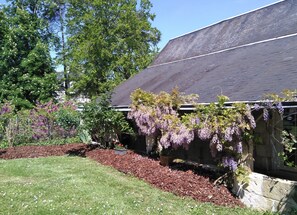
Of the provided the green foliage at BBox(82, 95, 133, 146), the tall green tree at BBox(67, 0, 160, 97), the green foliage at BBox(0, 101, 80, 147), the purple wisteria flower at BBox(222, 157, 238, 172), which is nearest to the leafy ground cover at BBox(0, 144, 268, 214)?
the purple wisteria flower at BBox(222, 157, 238, 172)

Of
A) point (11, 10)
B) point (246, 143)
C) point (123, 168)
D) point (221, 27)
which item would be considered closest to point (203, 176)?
point (246, 143)

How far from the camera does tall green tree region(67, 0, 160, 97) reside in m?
22.7

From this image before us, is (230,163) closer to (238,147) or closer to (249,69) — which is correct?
(238,147)

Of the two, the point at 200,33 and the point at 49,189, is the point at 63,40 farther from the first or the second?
the point at 49,189

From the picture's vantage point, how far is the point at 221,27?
1382 cm

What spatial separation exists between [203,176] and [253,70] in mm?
3118

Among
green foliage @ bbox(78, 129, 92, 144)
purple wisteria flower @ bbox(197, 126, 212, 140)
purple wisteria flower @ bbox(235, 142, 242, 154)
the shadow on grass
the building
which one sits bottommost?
the shadow on grass

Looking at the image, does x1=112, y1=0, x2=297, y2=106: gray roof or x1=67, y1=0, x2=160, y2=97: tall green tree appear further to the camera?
x1=67, y1=0, x2=160, y2=97: tall green tree

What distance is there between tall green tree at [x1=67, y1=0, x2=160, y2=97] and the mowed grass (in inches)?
563

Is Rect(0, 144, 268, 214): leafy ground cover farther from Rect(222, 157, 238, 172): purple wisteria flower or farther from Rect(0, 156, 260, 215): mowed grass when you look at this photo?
Rect(222, 157, 238, 172): purple wisteria flower

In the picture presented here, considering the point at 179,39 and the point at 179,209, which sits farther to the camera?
the point at 179,39

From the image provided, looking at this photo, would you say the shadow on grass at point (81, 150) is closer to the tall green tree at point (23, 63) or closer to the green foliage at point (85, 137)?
the green foliage at point (85, 137)

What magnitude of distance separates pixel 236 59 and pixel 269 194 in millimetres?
5171

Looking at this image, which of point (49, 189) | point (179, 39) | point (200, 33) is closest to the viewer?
point (49, 189)
